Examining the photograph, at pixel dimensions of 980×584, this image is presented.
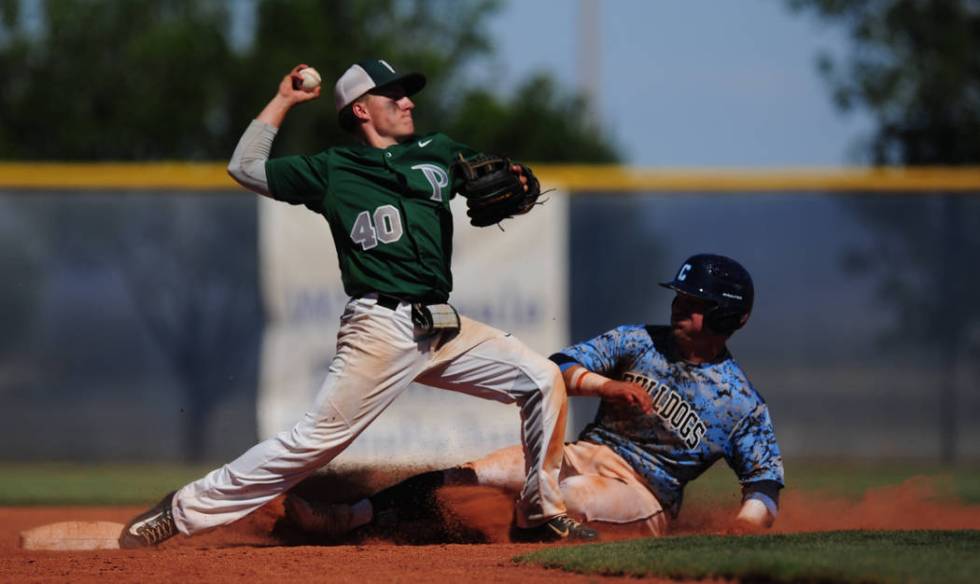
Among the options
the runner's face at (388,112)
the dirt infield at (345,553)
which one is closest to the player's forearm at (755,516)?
the dirt infield at (345,553)

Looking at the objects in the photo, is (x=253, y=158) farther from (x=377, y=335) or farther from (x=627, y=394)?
(x=627, y=394)

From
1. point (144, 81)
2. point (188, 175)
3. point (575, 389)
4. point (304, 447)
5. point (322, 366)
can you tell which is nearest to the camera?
point (304, 447)

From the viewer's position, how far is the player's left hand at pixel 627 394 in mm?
5281

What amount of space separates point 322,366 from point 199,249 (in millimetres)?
1496

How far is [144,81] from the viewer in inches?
835

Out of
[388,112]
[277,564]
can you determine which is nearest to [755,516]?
[277,564]

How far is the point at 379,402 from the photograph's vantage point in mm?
5070

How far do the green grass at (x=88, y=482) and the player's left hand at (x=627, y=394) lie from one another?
11.2ft

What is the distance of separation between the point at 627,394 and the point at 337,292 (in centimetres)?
533

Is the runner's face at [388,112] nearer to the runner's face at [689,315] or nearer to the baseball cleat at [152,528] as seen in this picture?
the runner's face at [689,315]

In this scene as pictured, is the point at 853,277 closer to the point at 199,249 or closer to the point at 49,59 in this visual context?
the point at 199,249

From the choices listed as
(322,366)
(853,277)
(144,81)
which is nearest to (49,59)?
(144,81)

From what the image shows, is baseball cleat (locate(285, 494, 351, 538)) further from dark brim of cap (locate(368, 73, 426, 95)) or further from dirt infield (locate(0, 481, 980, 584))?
dark brim of cap (locate(368, 73, 426, 95))

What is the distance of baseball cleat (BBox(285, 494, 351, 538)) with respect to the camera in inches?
218
